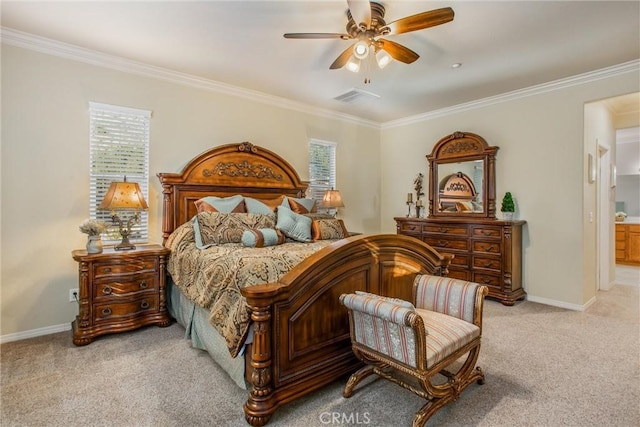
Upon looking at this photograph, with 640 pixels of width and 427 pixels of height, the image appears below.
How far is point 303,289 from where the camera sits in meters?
1.98

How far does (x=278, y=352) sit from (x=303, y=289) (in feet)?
1.27

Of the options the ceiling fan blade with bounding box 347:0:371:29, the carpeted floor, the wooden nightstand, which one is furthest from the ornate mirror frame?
the wooden nightstand

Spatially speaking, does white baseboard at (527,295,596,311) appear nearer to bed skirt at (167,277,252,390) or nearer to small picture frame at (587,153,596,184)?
small picture frame at (587,153,596,184)

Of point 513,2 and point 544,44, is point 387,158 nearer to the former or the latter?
point 544,44

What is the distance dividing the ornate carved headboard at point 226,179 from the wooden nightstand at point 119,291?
20.8 inches

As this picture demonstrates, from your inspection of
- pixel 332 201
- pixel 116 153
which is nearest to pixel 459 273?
pixel 332 201

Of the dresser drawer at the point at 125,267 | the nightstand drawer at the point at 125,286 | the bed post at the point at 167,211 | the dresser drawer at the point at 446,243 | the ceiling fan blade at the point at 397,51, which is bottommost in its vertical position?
the nightstand drawer at the point at 125,286

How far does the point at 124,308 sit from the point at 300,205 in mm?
2121

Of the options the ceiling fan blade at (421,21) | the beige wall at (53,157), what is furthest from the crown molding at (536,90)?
the beige wall at (53,157)

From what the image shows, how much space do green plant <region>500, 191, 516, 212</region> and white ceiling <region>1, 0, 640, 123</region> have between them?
4.60ft

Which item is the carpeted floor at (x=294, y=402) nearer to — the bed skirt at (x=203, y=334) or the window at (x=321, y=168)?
the bed skirt at (x=203, y=334)

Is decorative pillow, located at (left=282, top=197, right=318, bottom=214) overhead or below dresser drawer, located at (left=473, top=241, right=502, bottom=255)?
overhead

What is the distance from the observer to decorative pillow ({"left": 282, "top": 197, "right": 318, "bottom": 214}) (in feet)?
12.8

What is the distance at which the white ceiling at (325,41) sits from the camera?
2.46 m
